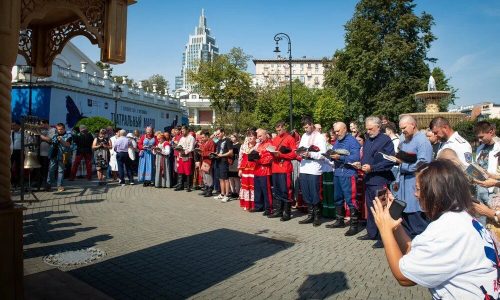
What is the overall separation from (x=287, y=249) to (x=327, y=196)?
2.89 meters

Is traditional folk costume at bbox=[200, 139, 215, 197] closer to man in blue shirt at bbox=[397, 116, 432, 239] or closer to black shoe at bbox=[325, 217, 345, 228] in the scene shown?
black shoe at bbox=[325, 217, 345, 228]

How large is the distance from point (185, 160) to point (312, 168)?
5.99 m

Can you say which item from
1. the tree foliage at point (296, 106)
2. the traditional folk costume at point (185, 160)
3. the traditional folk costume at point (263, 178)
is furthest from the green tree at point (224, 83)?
the traditional folk costume at point (263, 178)

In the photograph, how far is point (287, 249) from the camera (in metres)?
6.15

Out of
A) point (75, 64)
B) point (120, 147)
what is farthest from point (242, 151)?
point (75, 64)

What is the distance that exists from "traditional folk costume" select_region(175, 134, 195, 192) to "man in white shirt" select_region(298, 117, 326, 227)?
5.46 metres

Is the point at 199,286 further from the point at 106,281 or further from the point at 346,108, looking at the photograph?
the point at 346,108

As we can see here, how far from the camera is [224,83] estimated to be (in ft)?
173

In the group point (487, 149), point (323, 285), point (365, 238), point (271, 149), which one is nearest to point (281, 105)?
point (271, 149)

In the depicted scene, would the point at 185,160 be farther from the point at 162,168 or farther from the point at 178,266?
the point at 178,266

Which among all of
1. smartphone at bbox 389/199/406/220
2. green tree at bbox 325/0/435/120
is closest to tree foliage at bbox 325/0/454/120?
green tree at bbox 325/0/435/120

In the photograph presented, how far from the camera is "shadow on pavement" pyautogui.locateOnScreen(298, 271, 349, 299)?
430 cm

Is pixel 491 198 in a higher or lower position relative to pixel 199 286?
higher

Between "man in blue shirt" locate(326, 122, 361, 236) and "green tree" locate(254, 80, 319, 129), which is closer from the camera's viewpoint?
"man in blue shirt" locate(326, 122, 361, 236)
